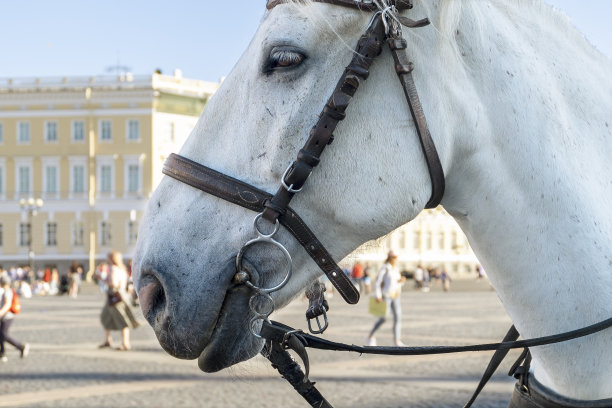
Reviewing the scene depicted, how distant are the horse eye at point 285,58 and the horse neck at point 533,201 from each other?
1.03ft

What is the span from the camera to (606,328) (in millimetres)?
1663

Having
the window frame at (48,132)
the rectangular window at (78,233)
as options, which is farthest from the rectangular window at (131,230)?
the window frame at (48,132)

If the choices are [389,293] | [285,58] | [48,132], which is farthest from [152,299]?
[48,132]

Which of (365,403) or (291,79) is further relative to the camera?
(365,403)

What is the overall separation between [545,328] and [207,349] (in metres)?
0.69

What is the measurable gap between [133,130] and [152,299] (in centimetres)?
5546

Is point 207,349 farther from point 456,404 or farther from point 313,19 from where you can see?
point 456,404

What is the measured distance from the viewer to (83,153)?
5631 centimetres

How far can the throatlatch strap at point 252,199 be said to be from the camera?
159cm

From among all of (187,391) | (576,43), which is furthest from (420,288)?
(576,43)

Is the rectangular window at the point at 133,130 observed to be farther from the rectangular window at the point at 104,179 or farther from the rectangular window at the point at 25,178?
the rectangular window at the point at 25,178

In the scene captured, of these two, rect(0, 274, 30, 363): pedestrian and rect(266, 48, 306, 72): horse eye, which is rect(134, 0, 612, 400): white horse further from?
rect(0, 274, 30, 363): pedestrian

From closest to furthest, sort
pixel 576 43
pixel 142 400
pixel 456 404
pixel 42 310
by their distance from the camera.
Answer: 1. pixel 576 43
2. pixel 456 404
3. pixel 142 400
4. pixel 42 310

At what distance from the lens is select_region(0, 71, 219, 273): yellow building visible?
55312mm
